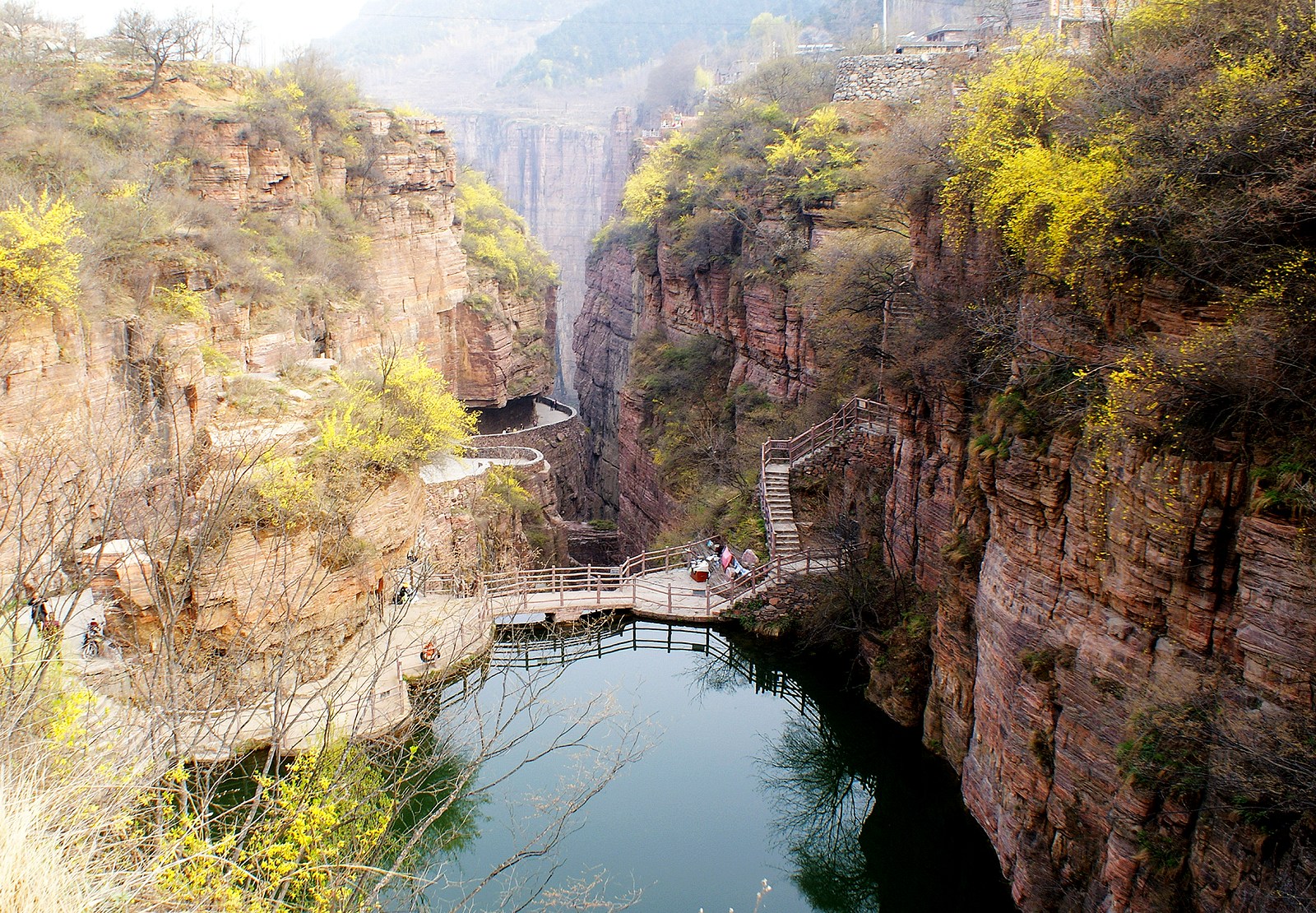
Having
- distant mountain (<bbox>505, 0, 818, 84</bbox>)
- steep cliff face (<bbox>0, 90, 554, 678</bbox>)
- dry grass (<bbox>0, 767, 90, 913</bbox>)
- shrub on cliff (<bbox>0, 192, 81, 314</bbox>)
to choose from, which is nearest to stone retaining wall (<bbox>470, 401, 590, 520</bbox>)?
steep cliff face (<bbox>0, 90, 554, 678</bbox>)

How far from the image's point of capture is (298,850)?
691 cm

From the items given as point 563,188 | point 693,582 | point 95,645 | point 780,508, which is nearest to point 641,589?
point 693,582

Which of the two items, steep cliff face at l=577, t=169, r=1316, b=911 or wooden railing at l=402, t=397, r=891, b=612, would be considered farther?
wooden railing at l=402, t=397, r=891, b=612

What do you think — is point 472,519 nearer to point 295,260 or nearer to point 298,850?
point 295,260

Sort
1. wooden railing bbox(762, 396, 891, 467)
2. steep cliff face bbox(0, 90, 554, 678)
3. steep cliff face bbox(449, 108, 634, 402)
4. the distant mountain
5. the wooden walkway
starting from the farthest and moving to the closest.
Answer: the distant mountain < steep cliff face bbox(449, 108, 634, 402) < wooden railing bbox(762, 396, 891, 467) < the wooden walkway < steep cliff face bbox(0, 90, 554, 678)

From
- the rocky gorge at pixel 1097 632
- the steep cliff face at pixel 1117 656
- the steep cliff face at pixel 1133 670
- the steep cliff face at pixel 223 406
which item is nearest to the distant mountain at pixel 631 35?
the steep cliff face at pixel 223 406

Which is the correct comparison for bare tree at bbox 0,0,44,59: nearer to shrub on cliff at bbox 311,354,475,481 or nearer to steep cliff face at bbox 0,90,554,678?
steep cliff face at bbox 0,90,554,678

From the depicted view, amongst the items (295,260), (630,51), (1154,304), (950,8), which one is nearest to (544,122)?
(630,51)

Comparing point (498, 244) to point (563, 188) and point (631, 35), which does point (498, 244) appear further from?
point (631, 35)

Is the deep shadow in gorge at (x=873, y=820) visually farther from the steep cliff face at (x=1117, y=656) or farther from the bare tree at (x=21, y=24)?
the bare tree at (x=21, y=24)

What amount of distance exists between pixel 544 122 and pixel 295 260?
226 ft

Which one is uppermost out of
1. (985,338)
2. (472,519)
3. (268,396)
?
(985,338)

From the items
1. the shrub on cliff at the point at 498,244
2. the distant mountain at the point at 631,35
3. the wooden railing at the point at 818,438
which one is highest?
the distant mountain at the point at 631,35

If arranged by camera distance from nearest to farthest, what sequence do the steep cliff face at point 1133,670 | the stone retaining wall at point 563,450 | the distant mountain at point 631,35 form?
the steep cliff face at point 1133,670, the stone retaining wall at point 563,450, the distant mountain at point 631,35
